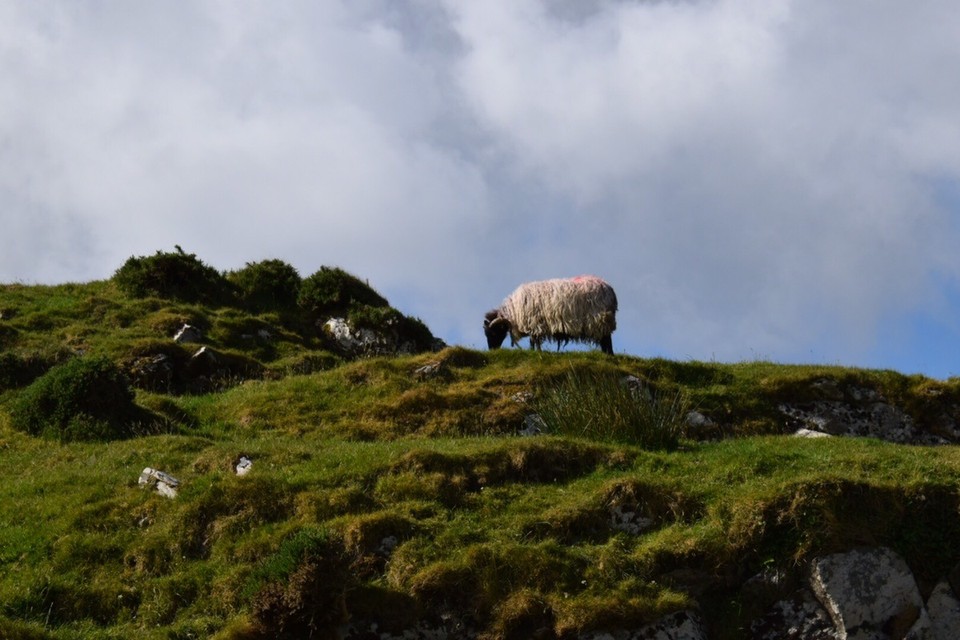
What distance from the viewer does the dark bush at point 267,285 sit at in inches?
1232

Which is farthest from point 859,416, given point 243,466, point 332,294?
point 332,294

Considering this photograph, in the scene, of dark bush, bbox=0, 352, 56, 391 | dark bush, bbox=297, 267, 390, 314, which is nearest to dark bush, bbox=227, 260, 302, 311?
dark bush, bbox=297, 267, 390, 314

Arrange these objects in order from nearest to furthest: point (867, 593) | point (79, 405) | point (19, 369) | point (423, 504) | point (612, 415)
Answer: point (867, 593)
point (423, 504)
point (612, 415)
point (79, 405)
point (19, 369)

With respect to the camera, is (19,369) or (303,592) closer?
(303,592)

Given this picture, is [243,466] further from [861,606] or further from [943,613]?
[943,613]

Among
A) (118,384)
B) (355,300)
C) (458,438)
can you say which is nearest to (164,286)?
(355,300)

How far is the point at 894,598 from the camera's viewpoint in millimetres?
14203

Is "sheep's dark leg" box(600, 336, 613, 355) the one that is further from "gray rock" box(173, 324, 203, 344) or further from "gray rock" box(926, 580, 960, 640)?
"gray rock" box(926, 580, 960, 640)

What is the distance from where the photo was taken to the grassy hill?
535 inches

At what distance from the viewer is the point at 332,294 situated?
31.0 m

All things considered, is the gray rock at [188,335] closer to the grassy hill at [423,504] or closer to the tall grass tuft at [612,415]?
the grassy hill at [423,504]

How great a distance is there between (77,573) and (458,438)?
7.15 metres

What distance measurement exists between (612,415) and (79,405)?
9.41 meters

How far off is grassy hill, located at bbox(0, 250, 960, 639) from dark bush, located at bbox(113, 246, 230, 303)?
667 centimetres
